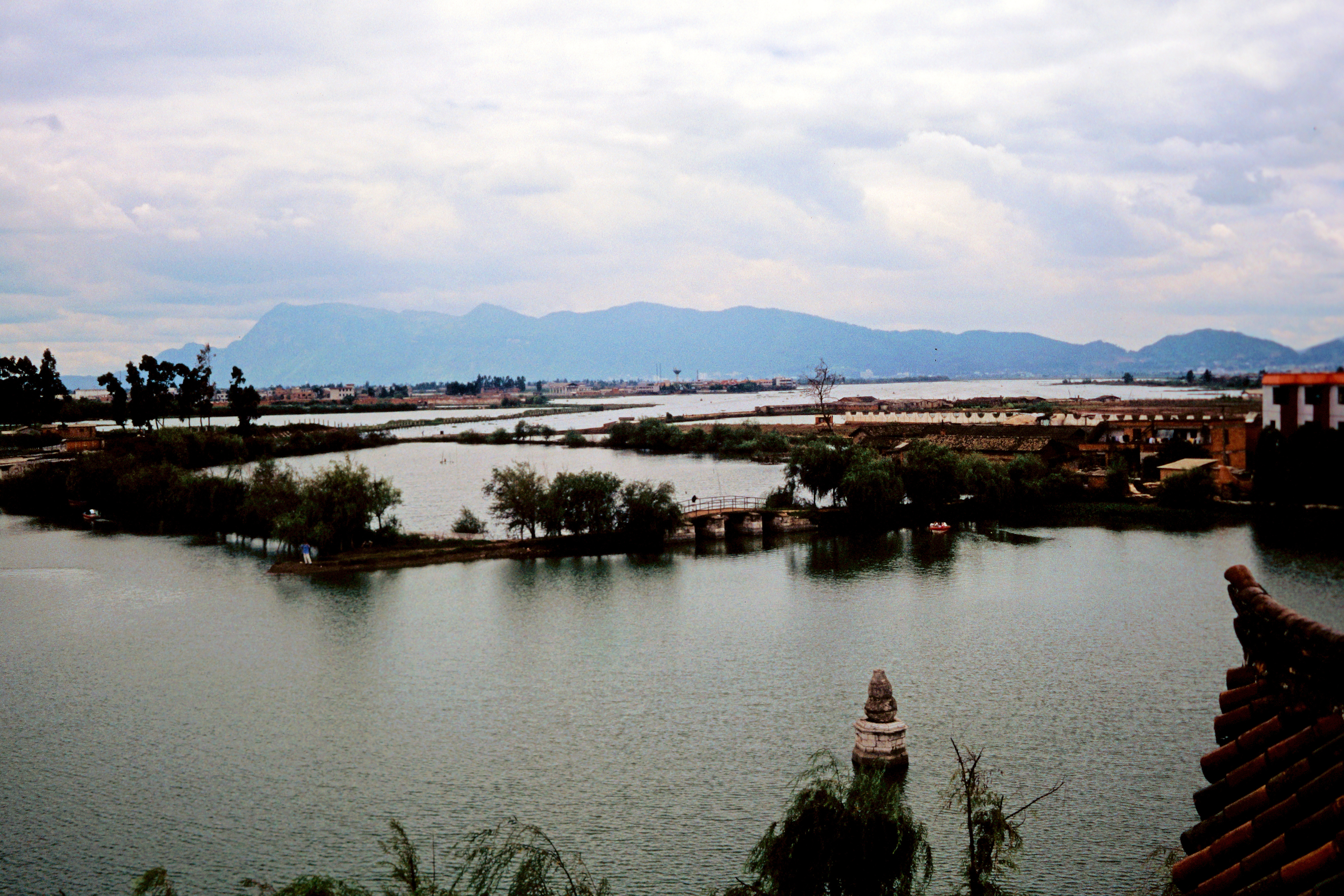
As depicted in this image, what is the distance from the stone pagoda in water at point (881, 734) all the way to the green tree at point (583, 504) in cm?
2579

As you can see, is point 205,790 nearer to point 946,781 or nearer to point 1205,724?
point 946,781

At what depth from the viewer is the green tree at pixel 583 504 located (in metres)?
43.2

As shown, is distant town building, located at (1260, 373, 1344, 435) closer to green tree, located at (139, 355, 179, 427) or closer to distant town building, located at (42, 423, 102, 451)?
distant town building, located at (42, 423, 102, 451)

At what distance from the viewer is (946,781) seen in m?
17.9

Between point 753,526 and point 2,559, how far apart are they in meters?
32.2

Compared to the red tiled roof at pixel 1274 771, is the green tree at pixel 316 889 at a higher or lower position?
lower

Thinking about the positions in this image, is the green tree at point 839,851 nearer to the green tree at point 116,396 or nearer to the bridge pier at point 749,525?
the bridge pier at point 749,525

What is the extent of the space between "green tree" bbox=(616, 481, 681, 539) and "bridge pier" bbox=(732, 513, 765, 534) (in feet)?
10.9

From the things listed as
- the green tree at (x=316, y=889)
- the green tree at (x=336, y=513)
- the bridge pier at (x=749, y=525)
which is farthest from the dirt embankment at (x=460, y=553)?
the green tree at (x=316, y=889)

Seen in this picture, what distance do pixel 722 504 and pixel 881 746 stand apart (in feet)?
102

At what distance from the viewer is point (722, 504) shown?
49156mm

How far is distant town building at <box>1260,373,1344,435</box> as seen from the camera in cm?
4803

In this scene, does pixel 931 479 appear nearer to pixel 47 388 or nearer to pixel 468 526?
pixel 468 526

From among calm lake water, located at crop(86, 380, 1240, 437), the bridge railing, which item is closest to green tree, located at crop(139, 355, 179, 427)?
calm lake water, located at crop(86, 380, 1240, 437)
